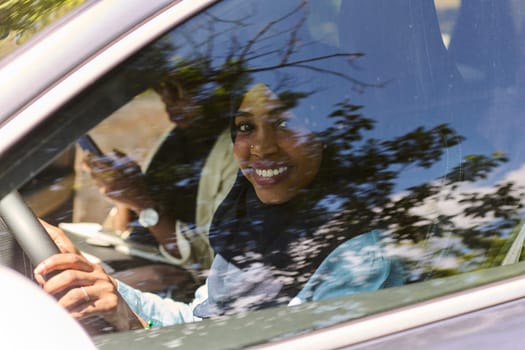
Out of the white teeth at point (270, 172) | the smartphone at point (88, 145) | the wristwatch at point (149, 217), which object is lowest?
the white teeth at point (270, 172)

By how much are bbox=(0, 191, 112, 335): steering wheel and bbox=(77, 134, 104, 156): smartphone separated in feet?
0.51

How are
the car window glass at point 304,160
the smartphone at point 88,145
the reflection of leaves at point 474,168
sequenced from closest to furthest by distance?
the smartphone at point 88,145
the car window glass at point 304,160
the reflection of leaves at point 474,168

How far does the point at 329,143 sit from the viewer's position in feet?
5.55

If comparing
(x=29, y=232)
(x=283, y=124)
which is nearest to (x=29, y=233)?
(x=29, y=232)

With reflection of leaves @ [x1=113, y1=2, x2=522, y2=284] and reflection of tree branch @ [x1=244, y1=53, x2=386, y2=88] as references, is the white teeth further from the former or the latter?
reflection of tree branch @ [x1=244, y1=53, x2=386, y2=88]

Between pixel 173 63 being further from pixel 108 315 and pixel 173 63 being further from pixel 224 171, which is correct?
Result: pixel 108 315

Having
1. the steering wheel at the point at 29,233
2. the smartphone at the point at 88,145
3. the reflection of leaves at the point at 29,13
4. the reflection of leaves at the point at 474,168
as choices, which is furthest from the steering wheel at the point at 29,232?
the reflection of leaves at the point at 474,168

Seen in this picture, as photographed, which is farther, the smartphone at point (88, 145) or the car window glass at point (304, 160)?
the car window glass at point (304, 160)

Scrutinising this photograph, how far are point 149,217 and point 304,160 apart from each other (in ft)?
1.12

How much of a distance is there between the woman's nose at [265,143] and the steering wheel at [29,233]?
46 cm

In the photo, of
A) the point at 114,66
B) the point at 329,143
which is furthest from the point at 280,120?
the point at 114,66

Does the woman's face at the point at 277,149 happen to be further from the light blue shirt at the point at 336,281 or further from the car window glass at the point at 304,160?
the light blue shirt at the point at 336,281

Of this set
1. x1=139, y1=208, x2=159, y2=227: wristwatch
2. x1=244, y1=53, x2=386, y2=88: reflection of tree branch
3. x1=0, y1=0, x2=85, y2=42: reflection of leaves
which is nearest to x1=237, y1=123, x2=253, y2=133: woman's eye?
x1=244, y1=53, x2=386, y2=88: reflection of tree branch

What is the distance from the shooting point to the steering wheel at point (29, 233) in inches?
61.0
